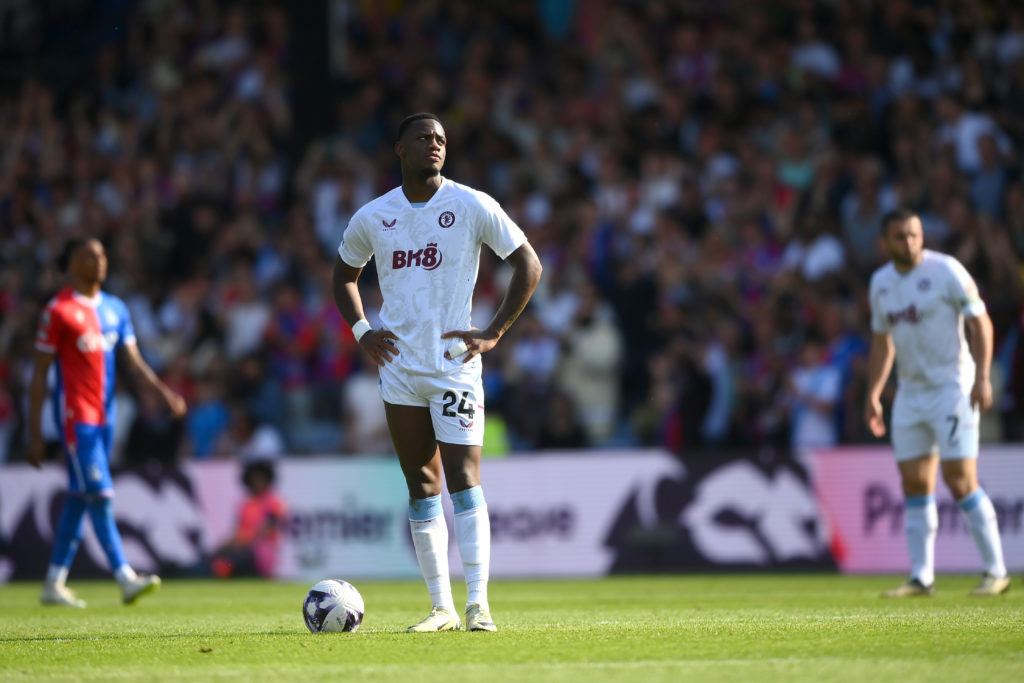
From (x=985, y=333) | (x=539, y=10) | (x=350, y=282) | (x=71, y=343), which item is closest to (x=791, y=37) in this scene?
(x=539, y=10)

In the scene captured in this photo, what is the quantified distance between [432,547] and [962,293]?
4.50 meters

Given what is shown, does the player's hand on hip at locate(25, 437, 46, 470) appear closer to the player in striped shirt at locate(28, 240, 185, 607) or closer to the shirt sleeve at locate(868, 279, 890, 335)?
the player in striped shirt at locate(28, 240, 185, 607)

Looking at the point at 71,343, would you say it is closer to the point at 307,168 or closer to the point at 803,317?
the point at 803,317

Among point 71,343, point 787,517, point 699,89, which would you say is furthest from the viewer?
point 699,89

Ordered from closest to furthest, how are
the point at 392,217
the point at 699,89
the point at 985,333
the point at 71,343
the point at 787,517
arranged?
the point at 392,217
the point at 985,333
the point at 71,343
the point at 787,517
the point at 699,89

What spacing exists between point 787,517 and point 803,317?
2271 millimetres

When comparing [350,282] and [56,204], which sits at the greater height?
[56,204]

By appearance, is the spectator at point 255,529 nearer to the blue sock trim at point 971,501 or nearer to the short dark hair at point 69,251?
the short dark hair at point 69,251

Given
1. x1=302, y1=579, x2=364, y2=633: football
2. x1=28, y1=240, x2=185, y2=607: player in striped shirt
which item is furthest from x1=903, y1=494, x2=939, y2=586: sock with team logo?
x1=28, y1=240, x2=185, y2=607: player in striped shirt

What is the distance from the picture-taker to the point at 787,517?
14.8m

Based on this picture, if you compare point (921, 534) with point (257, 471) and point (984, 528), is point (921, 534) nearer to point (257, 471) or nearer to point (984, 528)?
point (984, 528)

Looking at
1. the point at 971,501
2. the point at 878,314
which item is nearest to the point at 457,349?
the point at 878,314

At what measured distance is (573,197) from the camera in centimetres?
1811

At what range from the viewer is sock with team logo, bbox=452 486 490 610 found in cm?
727
